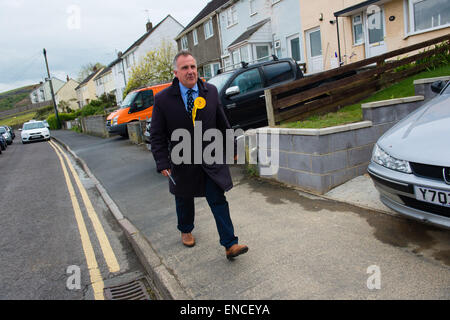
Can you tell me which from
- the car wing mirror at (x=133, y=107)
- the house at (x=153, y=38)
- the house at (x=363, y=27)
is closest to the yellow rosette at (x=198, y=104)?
the house at (x=363, y=27)

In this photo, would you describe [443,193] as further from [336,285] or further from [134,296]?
[134,296]

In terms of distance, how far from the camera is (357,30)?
14695 millimetres

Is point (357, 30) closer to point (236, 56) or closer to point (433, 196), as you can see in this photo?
point (236, 56)

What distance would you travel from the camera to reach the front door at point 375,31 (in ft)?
44.6

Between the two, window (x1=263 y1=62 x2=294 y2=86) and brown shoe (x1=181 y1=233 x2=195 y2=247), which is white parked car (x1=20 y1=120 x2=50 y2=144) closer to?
window (x1=263 y1=62 x2=294 y2=86)

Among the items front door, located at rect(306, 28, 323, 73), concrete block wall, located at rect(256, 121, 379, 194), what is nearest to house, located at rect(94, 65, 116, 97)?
front door, located at rect(306, 28, 323, 73)

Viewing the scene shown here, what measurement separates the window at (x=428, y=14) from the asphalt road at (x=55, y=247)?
39.7ft

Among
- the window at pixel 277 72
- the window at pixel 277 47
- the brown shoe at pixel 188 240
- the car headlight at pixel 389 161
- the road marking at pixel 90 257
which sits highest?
the window at pixel 277 47

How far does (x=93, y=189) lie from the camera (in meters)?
8.44

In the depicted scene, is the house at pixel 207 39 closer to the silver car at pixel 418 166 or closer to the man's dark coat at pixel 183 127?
the man's dark coat at pixel 183 127

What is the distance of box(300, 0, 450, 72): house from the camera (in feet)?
39.4

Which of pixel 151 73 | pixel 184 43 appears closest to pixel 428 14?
pixel 151 73

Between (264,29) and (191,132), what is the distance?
59.7 ft

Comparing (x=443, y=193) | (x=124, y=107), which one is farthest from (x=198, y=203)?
(x=124, y=107)
